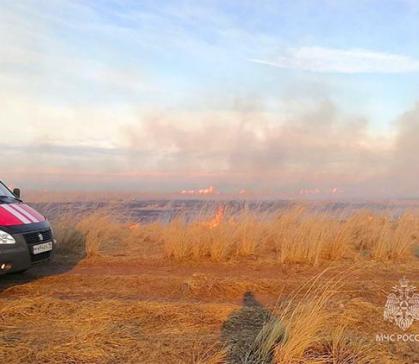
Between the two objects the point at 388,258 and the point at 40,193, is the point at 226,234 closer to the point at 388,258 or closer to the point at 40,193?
the point at 388,258

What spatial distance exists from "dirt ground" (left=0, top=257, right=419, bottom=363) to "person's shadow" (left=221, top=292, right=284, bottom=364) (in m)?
0.03

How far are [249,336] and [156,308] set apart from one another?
5.00ft

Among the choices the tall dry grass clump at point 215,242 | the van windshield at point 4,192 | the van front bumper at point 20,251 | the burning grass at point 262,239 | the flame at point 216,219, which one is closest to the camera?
the van front bumper at point 20,251

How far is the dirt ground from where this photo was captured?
477 centimetres

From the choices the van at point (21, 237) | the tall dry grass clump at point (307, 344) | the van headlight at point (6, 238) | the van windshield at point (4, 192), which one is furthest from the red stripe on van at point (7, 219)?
the tall dry grass clump at point (307, 344)

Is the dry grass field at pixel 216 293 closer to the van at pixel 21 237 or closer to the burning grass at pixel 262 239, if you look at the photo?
the burning grass at pixel 262 239

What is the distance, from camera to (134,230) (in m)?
15.3

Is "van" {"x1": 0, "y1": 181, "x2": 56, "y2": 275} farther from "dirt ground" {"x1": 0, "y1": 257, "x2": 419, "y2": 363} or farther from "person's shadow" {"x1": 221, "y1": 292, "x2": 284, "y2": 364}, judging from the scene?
"person's shadow" {"x1": 221, "y1": 292, "x2": 284, "y2": 364}

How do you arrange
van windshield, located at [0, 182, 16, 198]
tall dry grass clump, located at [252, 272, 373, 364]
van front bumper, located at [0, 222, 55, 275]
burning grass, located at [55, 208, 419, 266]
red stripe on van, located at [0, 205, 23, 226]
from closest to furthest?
tall dry grass clump, located at [252, 272, 373, 364]
van front bumper, located at [0, 222, 55, 275]
red stripe on van, located at [0, 205, 23, 226]
van windshield, located at [0, 182, 16, 198]
burning grass, located at [55, 208, 419, 266]

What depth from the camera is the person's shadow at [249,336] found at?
459cm

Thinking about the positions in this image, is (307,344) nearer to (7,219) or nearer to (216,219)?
(7,219)

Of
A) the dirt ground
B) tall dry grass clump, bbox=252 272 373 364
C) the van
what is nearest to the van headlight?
the van

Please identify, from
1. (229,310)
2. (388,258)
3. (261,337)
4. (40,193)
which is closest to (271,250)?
(388,258)

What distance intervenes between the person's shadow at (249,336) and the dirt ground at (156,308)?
0.03 m
